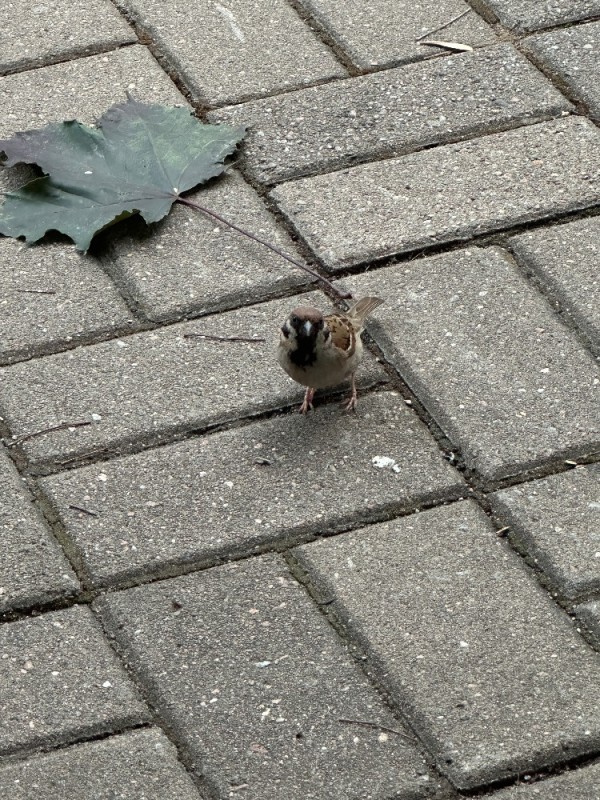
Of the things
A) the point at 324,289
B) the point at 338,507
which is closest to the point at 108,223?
the point at 324,289

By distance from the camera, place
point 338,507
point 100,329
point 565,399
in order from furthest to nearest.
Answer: point 100,329
point 565,399
point 338,507

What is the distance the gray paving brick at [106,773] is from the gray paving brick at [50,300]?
1380 mm

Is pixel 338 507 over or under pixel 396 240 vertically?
under

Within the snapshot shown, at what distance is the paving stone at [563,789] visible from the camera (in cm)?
271

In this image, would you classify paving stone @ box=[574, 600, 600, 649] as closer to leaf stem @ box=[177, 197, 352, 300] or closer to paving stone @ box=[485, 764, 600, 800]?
paving stone @ box=[485, 764, 600, 800]

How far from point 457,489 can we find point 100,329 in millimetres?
1147

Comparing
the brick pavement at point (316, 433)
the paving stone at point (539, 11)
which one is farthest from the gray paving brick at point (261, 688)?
the paving stone at point (539, 11)

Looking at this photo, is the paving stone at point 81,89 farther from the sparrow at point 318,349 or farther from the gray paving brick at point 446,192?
the sparrow at point 318,349

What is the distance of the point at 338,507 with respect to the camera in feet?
11.2

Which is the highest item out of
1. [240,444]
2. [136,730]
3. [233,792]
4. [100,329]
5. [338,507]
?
[100,329]

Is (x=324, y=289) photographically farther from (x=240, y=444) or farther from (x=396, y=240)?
(x=240, y=444)

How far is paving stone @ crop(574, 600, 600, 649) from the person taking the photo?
3062 mm

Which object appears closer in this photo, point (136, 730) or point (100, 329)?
point (136, 730)

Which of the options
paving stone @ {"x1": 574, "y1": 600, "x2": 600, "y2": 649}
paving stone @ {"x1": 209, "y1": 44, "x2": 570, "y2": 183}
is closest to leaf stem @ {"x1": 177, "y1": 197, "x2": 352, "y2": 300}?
paving stone @ {"x1": 209, "y1": 44, "x2": 570, "y2": 183}
